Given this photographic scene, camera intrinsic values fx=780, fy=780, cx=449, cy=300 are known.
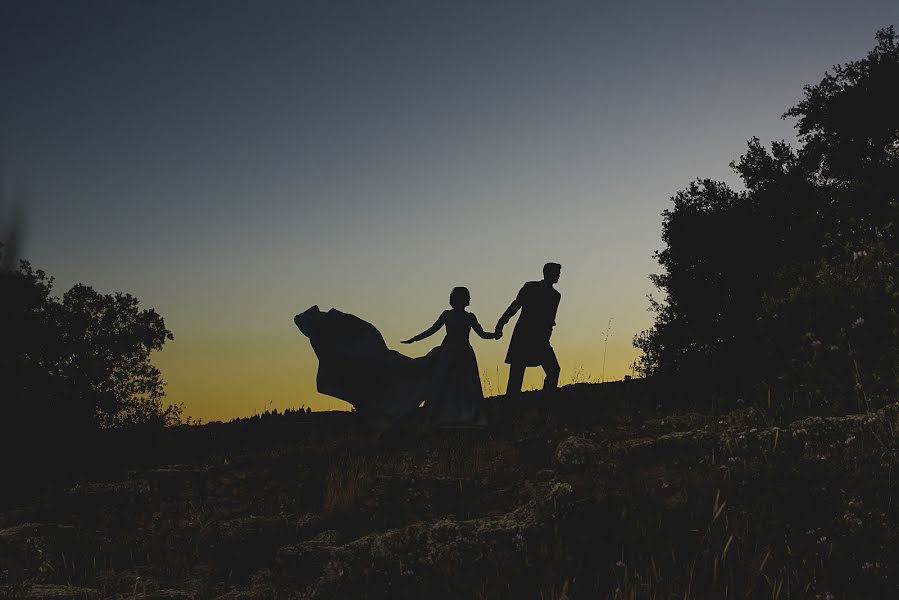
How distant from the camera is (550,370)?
13.0m

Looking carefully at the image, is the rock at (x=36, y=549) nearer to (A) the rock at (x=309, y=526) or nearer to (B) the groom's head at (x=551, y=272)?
(A) the rock at (x=309, y=526)

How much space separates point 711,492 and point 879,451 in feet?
5.42

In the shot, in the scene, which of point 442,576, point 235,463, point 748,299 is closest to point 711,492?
point 442,576

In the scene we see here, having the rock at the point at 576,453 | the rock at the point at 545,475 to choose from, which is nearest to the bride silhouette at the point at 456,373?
the rock at the point at 576,453

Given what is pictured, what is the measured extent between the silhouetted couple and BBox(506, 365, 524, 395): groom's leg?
0.6 inches

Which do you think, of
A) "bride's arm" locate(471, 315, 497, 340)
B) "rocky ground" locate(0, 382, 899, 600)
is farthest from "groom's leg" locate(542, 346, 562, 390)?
"rocky ground" locate(0, 382, 899, 600)

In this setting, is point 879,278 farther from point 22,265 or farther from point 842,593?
point 22,265

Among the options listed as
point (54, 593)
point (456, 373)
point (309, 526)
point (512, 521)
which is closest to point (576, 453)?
point (512, 521)

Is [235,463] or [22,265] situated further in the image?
[22,265]

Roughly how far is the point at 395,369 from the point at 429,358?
61cm

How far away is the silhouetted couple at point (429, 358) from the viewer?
12.0 metres

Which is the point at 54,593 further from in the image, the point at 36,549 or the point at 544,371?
the point at 544,371

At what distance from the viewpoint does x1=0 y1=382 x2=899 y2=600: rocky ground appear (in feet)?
17.2

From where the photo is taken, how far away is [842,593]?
15.8ft
